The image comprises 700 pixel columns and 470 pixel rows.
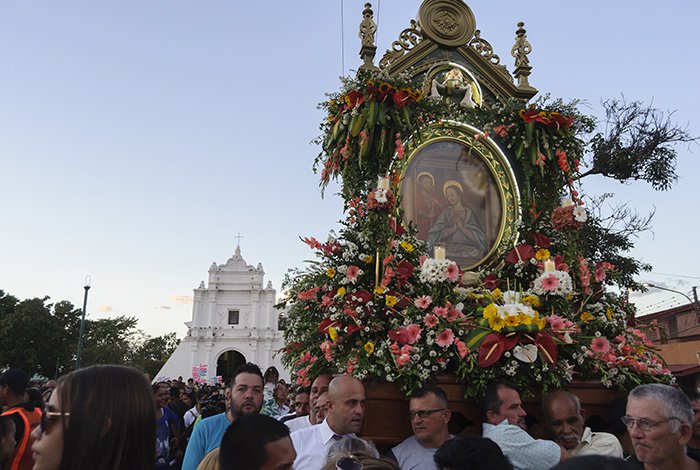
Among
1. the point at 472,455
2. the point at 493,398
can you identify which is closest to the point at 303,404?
the point at 493,398

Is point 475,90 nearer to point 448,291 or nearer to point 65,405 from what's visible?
point 448,291

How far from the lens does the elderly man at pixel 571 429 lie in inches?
170

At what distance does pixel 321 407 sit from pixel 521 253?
3.76m

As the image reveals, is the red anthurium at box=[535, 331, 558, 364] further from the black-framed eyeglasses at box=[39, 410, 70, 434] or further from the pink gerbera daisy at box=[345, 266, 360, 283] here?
the black-framed eyeglasses at box=[39, 410, 70, 434]

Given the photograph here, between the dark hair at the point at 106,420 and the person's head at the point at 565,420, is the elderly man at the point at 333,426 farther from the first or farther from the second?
the dark hair at the point at 106,420

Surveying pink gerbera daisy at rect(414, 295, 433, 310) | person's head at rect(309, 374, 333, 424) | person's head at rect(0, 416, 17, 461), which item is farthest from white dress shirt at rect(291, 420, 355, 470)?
person's head at rect(0, 416, 17, 461)

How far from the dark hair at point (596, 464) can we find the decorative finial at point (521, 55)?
8141 mm

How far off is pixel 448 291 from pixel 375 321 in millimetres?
934

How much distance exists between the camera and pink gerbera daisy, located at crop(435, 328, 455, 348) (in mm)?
5215

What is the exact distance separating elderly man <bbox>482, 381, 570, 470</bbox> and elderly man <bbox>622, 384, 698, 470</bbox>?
741 millimetres

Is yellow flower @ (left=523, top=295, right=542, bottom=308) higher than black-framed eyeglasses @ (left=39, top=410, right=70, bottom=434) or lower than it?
higher

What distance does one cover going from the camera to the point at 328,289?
6.04 metres

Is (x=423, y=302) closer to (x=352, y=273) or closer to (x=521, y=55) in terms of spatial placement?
(x=352, y=273)

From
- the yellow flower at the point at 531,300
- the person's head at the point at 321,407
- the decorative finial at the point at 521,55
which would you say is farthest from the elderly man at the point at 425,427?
the decorative finial at the point at 521,55
